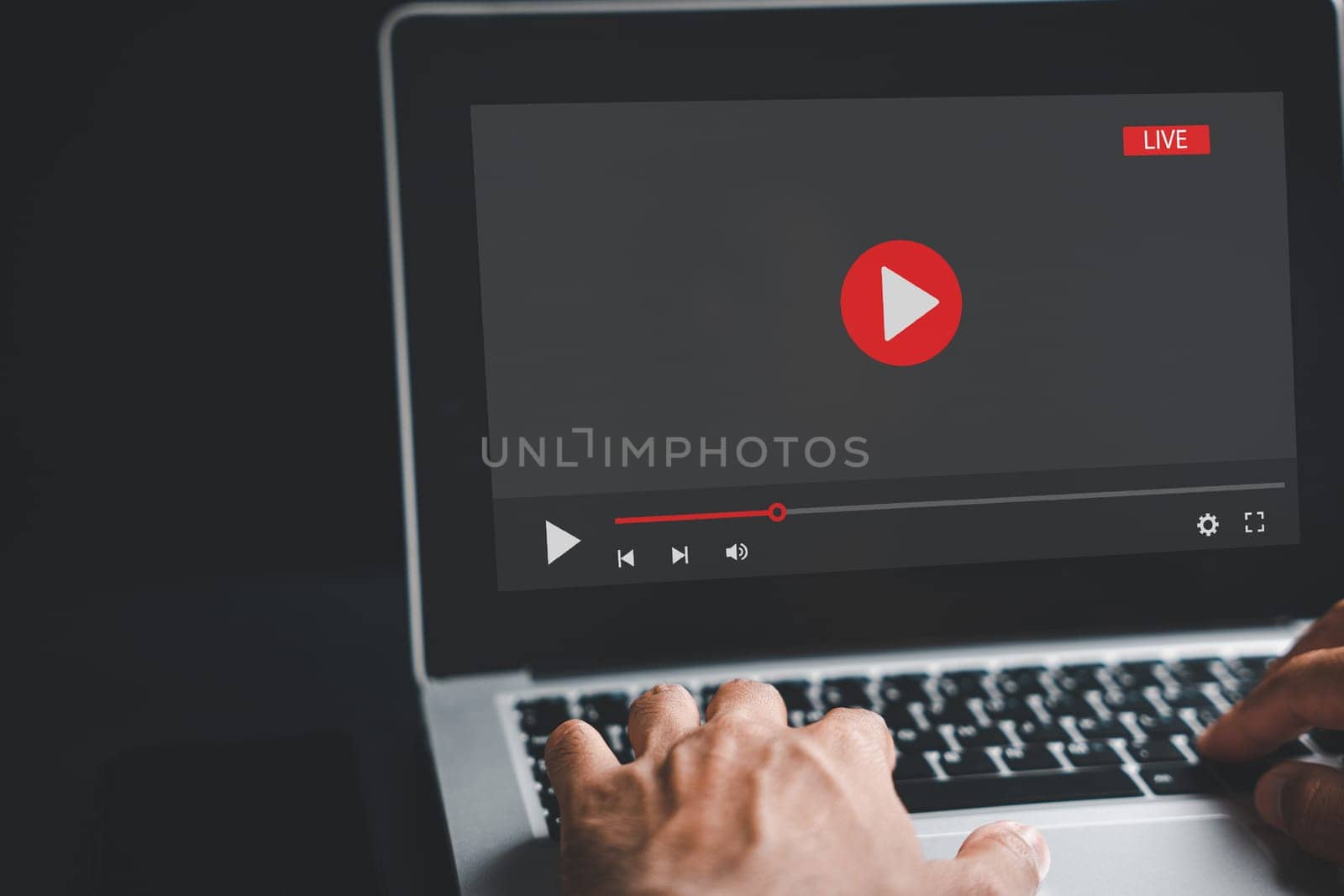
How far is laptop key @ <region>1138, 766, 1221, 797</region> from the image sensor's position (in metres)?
0.56

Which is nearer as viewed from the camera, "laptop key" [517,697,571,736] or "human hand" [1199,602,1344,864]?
"human hand" [1199,602,1344,864]

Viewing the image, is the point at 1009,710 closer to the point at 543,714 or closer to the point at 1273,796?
the point at 1273,796

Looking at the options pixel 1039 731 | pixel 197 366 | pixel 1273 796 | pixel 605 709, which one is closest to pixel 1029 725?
pixel 1039 731

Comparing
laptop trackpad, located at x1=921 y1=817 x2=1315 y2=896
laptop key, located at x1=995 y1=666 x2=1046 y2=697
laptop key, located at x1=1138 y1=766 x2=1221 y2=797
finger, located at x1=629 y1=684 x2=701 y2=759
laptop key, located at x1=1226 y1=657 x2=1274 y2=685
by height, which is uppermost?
finger, located at x1=629 y1=684 x2=701 y2=759

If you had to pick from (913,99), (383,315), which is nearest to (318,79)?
(383,315)

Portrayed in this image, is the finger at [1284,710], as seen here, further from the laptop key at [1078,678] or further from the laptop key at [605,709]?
the laptop key at [605,709]

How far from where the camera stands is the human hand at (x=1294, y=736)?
506mm

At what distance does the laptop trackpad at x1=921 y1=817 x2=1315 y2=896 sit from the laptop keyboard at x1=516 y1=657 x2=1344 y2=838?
24 mm

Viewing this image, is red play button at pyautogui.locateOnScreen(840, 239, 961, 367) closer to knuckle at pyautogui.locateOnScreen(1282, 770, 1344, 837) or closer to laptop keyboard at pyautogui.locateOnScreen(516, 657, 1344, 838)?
laptop keyboard at pyautogui.locateOnScreen(516, 657, 1344, 838)

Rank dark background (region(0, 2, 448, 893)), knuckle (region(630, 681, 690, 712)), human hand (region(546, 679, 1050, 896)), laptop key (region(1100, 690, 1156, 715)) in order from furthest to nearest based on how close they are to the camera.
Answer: dark background (region(0, 2, 448, 893)) < laptop key (region(1100, 690, 1156, 715)) < knuckle (region(630, 681, 690, 712)) < human hand (region(546, 679, 1050, 896))

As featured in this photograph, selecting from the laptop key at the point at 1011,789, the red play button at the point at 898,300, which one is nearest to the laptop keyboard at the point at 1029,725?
the laptop key at the point at 1011,789

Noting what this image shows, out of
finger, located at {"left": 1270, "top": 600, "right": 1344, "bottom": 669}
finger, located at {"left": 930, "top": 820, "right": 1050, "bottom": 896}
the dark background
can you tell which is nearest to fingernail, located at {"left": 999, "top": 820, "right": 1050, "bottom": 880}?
finger, located at {"left": 930, "top": 820, "right": 1050, "bottom": 896}

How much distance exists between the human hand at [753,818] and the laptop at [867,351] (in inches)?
5.0

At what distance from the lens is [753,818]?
432 millimetres
